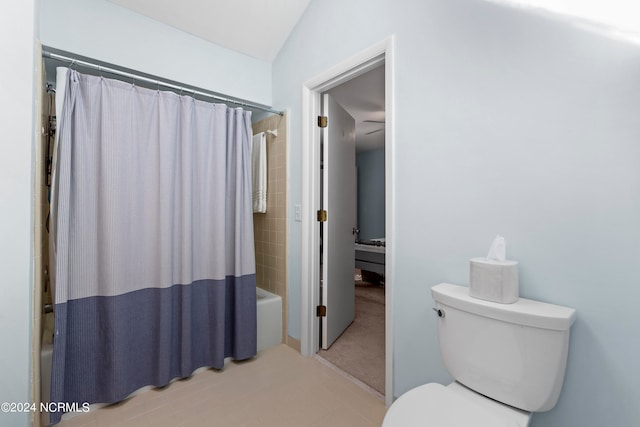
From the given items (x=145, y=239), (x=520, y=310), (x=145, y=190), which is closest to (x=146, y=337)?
(x=145, y=239)

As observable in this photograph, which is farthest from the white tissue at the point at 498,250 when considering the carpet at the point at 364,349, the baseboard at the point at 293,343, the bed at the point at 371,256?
the bed at the point at 371,256

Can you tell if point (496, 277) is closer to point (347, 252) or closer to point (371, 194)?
point (347, 252)

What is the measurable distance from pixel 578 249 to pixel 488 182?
1.28ft

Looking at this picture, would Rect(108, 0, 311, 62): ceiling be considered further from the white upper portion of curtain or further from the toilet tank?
the toilet tank

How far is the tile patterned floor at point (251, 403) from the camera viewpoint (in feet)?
4.96

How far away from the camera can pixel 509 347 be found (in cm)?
103

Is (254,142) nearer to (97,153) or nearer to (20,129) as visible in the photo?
(97,153)

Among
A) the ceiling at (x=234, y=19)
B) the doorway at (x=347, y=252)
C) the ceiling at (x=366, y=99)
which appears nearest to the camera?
the ceiling at (x=234, y=19)

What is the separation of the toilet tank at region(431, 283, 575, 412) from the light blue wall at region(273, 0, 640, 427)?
141mm

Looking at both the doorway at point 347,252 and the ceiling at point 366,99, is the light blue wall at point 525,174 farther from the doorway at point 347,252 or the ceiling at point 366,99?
the ceiling at point 366,99

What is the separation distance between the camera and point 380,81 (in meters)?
2.70

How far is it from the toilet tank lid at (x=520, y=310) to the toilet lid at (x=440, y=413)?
0.31 metres

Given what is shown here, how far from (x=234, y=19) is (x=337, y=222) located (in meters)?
1.69

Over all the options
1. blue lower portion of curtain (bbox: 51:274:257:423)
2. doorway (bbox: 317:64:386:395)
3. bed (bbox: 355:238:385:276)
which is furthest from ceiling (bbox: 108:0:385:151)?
bed (bbox: 355:238:385:276)
